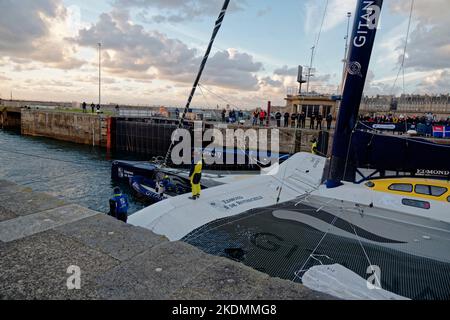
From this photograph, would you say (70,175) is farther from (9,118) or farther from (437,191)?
(9,118)

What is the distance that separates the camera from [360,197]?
874 centimetres

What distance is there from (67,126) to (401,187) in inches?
1708

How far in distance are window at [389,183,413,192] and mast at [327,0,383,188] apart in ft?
3.78

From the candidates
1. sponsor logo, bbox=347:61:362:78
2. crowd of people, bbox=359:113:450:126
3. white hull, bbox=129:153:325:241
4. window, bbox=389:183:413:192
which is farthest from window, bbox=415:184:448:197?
crowd of people, bbox=359:113:450:126

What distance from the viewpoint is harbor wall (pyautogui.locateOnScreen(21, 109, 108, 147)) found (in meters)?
37.3

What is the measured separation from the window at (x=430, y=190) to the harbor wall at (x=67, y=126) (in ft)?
116

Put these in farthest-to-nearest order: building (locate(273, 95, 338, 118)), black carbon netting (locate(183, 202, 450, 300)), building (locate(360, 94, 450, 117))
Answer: building (locate(360, 94, 450, 117)) < building (locate(273, 95, 338, 118)) < black carbon netting (locate(183, 202, 450, 300))

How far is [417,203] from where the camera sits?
7.95 m

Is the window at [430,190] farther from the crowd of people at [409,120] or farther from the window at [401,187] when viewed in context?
the crowd of people at [409,120]

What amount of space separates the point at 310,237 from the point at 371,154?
360cm

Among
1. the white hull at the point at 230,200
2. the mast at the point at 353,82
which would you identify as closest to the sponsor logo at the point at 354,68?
the mast at the point at 353,82

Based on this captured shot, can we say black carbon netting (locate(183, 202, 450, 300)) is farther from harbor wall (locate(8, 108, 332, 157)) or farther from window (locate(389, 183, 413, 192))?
harbor wall (locate(8, 108, 332, 157))

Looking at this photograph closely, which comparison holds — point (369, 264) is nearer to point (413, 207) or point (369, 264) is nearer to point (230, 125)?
point (413, 207)
